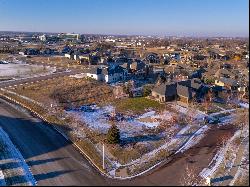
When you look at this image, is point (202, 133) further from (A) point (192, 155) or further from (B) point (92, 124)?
(B) point (92, 124)

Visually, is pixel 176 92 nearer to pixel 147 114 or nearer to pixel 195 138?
pixel 147 114

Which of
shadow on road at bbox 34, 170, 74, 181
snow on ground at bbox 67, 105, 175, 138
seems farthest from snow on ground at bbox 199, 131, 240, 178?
shadow on road at bbox 34, 170, 74, 181

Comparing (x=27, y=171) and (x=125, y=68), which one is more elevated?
(x=125, y=68)

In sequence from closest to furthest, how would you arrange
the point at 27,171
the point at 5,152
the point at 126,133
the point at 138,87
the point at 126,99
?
the point at 27,171 → the point at 5,152 → the point at 126,133 → the point at 126,99 → the point at 138,87

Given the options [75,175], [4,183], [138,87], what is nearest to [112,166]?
[75,175]

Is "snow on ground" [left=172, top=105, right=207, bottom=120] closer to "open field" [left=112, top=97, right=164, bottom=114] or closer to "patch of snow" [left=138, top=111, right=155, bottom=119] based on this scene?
"open field" [left=112, top=97, right=164, bottom=114]

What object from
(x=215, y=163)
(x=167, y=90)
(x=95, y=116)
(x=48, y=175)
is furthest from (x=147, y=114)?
(x=48, y=175)
